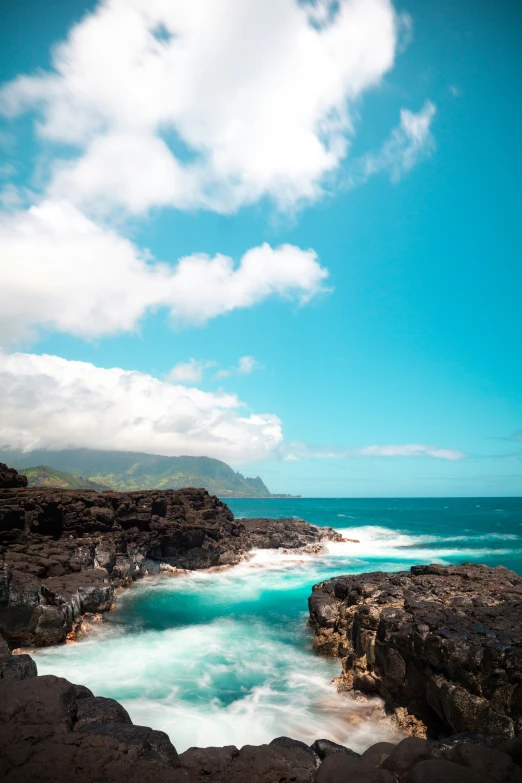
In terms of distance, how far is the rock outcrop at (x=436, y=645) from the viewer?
11.8 m

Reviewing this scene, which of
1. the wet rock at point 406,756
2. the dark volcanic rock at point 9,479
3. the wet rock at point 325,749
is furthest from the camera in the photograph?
the dark volcanic rock at point 9,479

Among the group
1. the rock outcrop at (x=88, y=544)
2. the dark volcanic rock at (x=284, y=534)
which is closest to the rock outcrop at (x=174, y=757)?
the rock outcrop at (x=88, y=544)

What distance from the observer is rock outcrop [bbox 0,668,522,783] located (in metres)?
6.95

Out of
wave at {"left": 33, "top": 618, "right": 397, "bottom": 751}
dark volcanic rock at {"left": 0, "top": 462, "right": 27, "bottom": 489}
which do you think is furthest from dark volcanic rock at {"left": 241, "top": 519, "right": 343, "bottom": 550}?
wave at {"left": 33, "top": 618, "right": 397, "bottom": 751}

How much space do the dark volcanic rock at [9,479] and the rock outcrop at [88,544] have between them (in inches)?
4.5

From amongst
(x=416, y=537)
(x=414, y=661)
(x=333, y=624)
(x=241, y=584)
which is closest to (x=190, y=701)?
(x=333, y=624)

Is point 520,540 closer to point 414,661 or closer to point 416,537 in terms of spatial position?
point 416,537

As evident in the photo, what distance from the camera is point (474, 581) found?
2056cm

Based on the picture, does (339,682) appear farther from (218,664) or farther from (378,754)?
(378,754)

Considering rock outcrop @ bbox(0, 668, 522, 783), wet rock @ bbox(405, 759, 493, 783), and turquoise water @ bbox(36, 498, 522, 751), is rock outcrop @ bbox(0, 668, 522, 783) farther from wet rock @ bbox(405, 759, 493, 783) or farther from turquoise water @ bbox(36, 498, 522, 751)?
turquoise water @ bbox(36, 498, 522, 751)

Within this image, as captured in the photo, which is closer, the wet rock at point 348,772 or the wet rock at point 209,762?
the wet rock at point 348,772

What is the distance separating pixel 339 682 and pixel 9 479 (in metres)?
35.8

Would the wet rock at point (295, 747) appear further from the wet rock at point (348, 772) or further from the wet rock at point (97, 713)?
the wet rock at point (97, 713)

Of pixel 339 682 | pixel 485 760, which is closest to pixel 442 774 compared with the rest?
pixel 485 760
